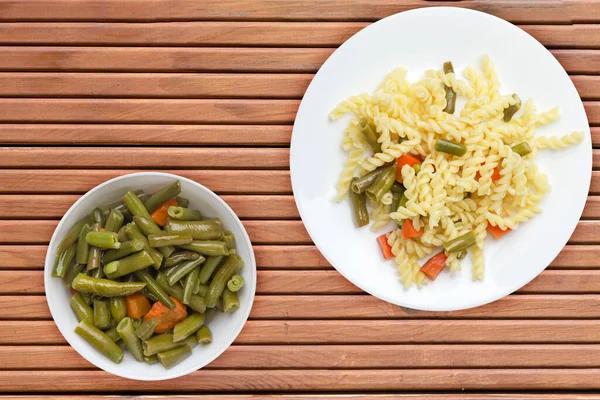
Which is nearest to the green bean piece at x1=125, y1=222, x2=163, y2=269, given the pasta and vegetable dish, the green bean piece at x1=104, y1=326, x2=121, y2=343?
the green bean piece at x1=104, y1=326, x2=121, y2=343

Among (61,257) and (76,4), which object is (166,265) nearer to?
(61,257)

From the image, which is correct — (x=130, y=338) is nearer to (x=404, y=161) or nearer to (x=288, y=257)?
(x=288, y=257)

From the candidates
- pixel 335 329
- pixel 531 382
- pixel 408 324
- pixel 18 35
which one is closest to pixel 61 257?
pixel 18 35

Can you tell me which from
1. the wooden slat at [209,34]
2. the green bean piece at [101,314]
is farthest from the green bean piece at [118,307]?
the wooden slat at [209,34]

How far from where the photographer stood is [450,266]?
67.8 inches

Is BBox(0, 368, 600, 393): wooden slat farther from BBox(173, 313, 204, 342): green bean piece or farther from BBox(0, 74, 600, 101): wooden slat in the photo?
BBox(0, 74, 600, 101): wooden slat

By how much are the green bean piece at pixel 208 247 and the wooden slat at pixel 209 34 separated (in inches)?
25.0

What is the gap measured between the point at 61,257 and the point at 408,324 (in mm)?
1051

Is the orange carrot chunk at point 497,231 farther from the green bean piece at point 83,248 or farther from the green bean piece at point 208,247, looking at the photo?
the green bean piece at point 83,248

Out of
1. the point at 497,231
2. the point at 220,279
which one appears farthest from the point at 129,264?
the point at 497,231

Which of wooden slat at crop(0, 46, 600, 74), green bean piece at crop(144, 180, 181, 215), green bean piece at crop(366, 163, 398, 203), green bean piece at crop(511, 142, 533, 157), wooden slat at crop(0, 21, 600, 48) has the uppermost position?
wooden slat at crop(0, 21, 600, 48)

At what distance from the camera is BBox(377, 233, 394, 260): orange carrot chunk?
1736 mm

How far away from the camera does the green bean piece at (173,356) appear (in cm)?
169

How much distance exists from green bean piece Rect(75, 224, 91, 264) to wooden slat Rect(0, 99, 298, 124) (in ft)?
1.27
